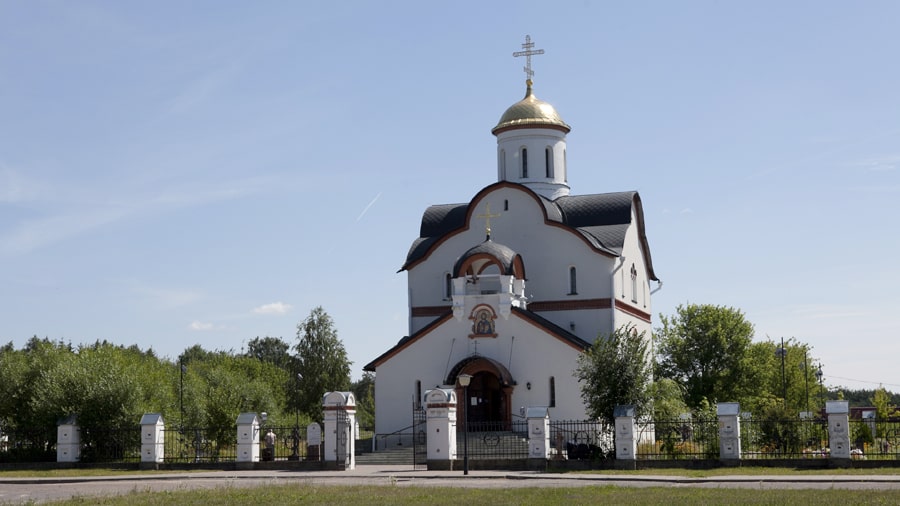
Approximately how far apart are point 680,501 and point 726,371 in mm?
38366

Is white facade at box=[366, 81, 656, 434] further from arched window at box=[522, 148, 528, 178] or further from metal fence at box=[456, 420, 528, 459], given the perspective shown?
metal fence at box=[456, 420, 528, 459]

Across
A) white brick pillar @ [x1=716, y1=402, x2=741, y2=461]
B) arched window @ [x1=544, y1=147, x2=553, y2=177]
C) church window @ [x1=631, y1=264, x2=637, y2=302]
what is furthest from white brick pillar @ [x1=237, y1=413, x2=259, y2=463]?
arched window @ [x1=544, y1=147, x2=553, y2=177]

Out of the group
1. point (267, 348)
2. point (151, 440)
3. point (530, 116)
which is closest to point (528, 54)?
point (530, 116)

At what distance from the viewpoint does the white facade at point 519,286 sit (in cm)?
3784

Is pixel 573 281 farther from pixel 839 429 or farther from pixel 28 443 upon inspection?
pixel 28 443

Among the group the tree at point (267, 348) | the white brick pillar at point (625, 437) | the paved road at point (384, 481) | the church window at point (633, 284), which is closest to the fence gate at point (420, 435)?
the paved road at point (384, 481)

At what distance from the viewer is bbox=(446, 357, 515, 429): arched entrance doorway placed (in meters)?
37.6

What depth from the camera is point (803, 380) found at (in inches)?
2360

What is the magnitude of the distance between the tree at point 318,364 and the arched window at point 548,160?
19777 millimetres

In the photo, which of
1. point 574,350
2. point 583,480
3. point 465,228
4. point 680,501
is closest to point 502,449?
point 574,350

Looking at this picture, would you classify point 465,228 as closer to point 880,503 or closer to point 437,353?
point 437,353

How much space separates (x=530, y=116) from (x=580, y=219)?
509cm

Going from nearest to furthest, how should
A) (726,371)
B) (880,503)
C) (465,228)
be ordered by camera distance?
(880,503)
(465,228)
(726,371)

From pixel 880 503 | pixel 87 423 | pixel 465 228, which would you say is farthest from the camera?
pixel 465 228
